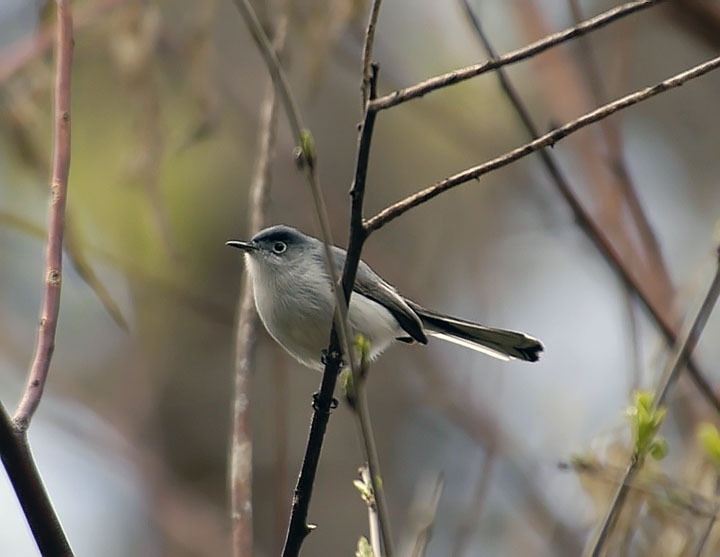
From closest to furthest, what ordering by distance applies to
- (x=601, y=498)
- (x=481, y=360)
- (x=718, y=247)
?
(x=718, y=247) → (x=601, y=498) → (x=481, y=360)

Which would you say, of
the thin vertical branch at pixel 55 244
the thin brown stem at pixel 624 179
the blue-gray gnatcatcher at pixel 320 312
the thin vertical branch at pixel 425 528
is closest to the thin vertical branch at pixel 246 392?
the blue-gray gnatcatcher at pixel 320 312

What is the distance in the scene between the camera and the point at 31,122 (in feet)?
10.3

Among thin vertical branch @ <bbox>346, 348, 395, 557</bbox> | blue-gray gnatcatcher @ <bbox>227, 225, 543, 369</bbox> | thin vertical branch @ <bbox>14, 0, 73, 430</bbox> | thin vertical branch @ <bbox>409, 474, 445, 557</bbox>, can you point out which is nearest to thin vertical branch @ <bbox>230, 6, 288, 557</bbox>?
blue-gray gnatcatcher @ <bbox>227, 225, 543, 369</bbox>

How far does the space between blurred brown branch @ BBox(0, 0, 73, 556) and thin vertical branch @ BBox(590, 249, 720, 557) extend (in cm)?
91

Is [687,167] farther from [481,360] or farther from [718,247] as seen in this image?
[718,247]

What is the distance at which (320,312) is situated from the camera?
9.90ft

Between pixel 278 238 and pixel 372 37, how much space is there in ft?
6.59

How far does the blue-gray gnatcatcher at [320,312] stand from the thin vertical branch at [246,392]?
217 millimetres

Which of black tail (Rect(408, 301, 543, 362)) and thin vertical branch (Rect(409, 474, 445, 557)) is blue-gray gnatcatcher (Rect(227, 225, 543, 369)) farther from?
thin vertical branch (Rect(409, 474, 445, 557))

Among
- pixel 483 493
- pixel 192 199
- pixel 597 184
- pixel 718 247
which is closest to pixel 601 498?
pixel 483 493

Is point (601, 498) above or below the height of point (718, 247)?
below

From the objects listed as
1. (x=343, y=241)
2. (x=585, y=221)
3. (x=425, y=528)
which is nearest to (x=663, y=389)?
(x=425, y=528)

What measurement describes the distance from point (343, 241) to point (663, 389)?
3157 millimetres

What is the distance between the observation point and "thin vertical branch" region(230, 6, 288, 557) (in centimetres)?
218
